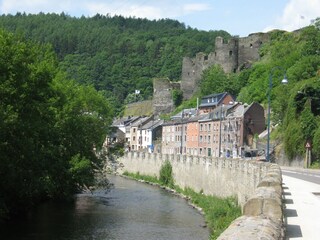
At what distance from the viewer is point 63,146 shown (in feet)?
147

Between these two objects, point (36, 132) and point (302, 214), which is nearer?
point (302, 214)

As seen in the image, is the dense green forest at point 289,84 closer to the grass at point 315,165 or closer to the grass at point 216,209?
the grass at point 315,165

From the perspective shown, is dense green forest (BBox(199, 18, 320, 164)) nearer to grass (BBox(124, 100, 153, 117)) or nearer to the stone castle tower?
the stone castle tower

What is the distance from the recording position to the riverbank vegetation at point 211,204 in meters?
33.3

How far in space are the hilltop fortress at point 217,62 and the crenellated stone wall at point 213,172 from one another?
50.3 metres

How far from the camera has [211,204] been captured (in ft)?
143

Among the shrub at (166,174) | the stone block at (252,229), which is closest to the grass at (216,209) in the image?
the shrub at (166,174)

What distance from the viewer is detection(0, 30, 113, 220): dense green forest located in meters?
30.0

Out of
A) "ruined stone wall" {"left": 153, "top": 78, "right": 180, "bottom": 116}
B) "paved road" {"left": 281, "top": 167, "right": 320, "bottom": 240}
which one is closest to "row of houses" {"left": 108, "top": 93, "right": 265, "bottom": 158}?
"ruined stone wall" {"left": 153, "top": 78, "right": 180, "bottom": 116}

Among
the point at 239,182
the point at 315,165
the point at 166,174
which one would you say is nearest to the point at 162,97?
the point at 166,174

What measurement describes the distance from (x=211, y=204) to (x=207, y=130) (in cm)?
4747

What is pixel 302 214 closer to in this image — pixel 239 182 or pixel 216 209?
pixel 216 209

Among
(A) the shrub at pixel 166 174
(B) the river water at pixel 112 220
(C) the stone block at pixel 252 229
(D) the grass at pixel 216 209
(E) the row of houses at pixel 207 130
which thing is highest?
(E) the row of houses at pixel 207 130

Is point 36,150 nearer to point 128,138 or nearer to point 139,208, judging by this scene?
point 139,208
